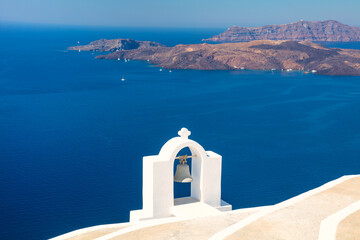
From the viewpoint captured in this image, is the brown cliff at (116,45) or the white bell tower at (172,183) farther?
the brown cliff at (116,45)

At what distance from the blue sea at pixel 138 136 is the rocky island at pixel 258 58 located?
1522 cm

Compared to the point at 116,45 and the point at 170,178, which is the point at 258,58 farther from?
the point at 170,178

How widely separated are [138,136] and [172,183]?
99.1ft

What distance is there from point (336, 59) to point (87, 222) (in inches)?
3873

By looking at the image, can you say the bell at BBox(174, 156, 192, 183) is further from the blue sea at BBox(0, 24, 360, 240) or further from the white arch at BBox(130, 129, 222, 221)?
the blue sea at BBox(0, 24, 360, 240)

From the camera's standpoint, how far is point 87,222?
942 inches

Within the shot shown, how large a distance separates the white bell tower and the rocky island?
91.2 metres

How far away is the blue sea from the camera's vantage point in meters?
27.0

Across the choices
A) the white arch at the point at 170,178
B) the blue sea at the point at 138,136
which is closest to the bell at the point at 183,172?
the white arch at the point at 170,178

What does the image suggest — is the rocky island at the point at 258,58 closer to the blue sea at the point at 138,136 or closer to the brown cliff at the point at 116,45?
the blue sea at the point at 138,136

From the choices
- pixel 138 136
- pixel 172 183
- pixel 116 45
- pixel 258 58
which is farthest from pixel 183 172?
pixel 116 45

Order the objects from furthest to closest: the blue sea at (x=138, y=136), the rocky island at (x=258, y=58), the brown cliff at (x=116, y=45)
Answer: the brown cliff at (x=116, y=45), the rocky island at (x=258, y=58), the blue sea at (x=138, y=136)

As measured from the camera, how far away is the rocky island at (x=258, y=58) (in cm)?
10494

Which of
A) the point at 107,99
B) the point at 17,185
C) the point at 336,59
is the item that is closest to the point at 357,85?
the point at 336,59
